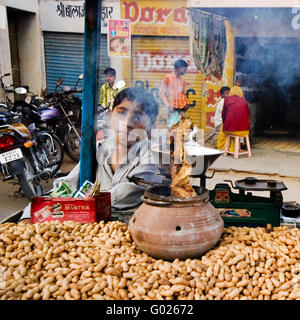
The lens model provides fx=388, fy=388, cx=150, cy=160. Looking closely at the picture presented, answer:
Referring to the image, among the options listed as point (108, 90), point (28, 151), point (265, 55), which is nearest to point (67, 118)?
point (108, 90)

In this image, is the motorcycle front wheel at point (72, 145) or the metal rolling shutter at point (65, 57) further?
the metal rolling shutter at point (65, 57)

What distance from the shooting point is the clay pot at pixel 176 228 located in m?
2.28

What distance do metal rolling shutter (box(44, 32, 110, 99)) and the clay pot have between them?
933 cm

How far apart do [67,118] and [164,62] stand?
4113 millimetres

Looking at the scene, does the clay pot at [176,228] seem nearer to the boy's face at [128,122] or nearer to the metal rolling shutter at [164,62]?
the boy's face at [128,122]

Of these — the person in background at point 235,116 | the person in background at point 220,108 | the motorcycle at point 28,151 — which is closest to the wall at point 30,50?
the motorcycle at point 28,151

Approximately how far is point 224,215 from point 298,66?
8.60 metres

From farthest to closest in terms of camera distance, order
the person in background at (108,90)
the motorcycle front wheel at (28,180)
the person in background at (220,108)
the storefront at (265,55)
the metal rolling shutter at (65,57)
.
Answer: the metal rolling shutter at (65,57), the person in background at (220,108), the person in background at (108,90), the storefront at (265,55), the motorcycle front wheel at (28,180)

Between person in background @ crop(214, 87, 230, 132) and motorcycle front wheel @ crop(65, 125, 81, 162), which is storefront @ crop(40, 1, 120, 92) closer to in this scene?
person in background @ crop(214, 87, 230, 132)

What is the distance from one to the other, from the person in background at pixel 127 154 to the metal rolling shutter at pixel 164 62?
737 centimetres

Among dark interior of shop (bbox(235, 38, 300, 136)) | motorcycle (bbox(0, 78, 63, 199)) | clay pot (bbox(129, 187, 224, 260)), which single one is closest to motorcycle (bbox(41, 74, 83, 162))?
motorcycle (bbox(0, 78, 63, 199))

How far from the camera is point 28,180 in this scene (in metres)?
5.09

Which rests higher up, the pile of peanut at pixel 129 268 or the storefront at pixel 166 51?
the storefront at pixel 166 51

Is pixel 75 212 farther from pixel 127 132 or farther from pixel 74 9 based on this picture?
pixel 74 9
